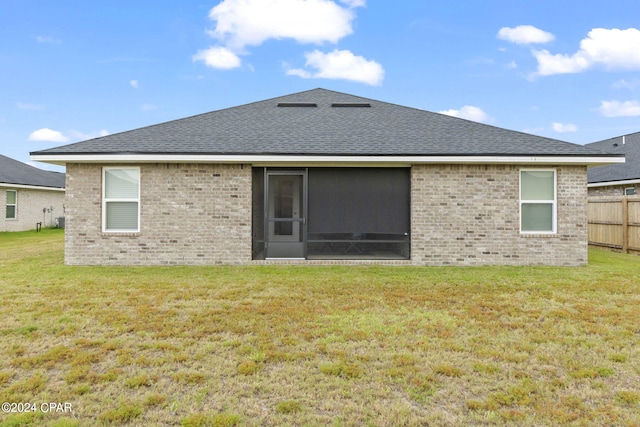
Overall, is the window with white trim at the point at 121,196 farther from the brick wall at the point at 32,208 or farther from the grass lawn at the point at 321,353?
the brick wall at the point at 32,208

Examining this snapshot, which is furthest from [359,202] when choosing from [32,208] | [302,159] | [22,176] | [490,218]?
[22,176]

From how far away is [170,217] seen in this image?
9.29 m

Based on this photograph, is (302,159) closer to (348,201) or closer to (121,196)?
(348,201)

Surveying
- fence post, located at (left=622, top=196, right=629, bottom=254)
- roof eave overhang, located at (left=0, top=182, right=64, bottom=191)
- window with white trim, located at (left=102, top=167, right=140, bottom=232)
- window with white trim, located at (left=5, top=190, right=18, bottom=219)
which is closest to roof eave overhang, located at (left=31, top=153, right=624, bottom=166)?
window with white trim, located at (left=102, top=167, right=140, bottom=232)

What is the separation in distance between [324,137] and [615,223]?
10522 mm

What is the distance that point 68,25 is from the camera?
1545cm

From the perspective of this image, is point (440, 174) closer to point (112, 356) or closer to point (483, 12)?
point (112, 356)

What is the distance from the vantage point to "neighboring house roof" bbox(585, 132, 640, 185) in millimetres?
14089

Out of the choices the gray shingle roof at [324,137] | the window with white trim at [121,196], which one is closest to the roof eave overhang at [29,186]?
the gray shingle roof at [324,137]

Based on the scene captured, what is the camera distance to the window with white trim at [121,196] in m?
9.38

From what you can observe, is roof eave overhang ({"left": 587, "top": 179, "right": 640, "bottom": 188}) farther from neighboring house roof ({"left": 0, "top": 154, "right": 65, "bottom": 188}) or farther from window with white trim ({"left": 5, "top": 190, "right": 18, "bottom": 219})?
window with white trim ({"left": 5, "top": 190, "right": 18, "bottom": 219})

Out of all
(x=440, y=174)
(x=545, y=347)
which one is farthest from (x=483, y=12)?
(x=545, y=347)

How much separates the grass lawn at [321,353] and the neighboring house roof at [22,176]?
699 inches

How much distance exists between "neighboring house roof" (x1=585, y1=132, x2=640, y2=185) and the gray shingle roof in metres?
6.70
